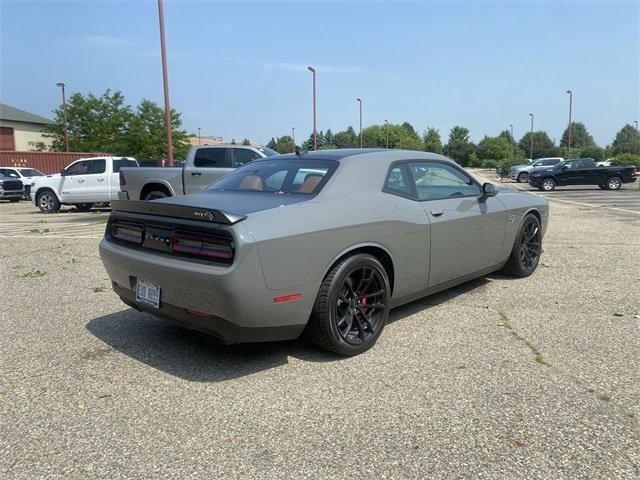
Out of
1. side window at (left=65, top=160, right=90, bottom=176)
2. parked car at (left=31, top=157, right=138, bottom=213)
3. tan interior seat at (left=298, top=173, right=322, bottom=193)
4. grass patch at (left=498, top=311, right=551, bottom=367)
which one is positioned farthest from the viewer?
side window at (left=65, top=160, right=90, bottom=176)

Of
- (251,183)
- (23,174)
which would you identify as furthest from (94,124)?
(251,183)

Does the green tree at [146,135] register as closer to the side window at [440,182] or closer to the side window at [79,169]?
the side window at [79,169]

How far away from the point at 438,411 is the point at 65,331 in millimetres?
3150

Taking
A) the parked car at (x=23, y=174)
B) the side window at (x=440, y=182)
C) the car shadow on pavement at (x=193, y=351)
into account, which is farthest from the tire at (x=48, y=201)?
the side window at (x=440, y=182)

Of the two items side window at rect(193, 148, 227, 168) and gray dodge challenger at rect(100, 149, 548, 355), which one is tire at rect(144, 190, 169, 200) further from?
gray dodge challenger at rect(100, 149, 548, 355)

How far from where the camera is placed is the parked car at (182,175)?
1108cm

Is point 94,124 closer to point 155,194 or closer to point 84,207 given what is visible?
point 84,207

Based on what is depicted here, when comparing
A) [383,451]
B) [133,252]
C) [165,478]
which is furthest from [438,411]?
[133,252]

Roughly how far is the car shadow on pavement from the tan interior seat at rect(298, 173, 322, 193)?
1157 millimetres

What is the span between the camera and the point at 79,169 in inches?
631

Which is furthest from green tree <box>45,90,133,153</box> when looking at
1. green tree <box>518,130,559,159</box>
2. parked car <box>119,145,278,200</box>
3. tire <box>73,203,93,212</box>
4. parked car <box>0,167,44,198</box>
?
green tree <box>518,130,559,159</box>

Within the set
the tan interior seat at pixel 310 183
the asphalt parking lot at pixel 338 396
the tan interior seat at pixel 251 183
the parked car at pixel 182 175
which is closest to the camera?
the asphalt parking lot at pixel 338 396

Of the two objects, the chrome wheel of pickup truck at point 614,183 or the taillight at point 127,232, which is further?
the chrome wheel of pickup truck at point 614,183

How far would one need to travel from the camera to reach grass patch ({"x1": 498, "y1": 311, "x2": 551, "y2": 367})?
362 centimetres
